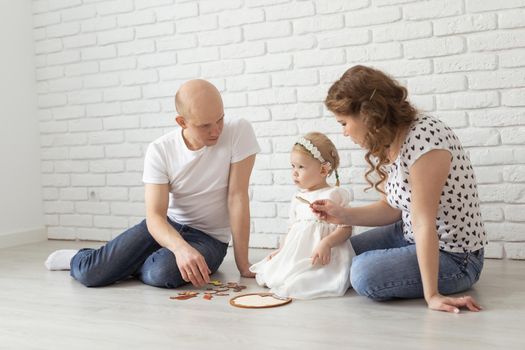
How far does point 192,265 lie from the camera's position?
230cm

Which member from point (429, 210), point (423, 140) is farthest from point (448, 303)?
point (423, 140)

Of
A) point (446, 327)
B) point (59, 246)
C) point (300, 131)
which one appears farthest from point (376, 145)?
point (59, 246)

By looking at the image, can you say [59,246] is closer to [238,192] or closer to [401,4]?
[238,192]

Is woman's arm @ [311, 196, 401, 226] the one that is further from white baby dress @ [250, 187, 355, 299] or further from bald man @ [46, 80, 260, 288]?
bald man @ [46, 80, 260, 288]

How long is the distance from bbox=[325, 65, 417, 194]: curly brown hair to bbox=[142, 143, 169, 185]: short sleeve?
2.77 ft

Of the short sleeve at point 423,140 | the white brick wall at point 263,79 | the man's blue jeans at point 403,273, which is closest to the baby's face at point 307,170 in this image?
the man's blue jeans at point 403,273

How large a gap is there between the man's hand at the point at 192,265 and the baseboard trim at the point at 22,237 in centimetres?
190

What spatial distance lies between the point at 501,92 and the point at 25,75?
2.79m

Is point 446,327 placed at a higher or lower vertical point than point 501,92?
lower

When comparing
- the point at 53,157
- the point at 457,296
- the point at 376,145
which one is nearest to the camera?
the point at 376,145

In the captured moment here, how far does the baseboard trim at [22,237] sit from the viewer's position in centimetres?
382

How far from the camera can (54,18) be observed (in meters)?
3.94

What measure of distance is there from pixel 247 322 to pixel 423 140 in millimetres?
774

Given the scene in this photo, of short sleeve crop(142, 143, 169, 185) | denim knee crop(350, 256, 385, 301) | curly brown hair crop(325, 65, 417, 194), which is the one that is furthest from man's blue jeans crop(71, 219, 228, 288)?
curly brown hair crop(325, 65, 417, 194)
